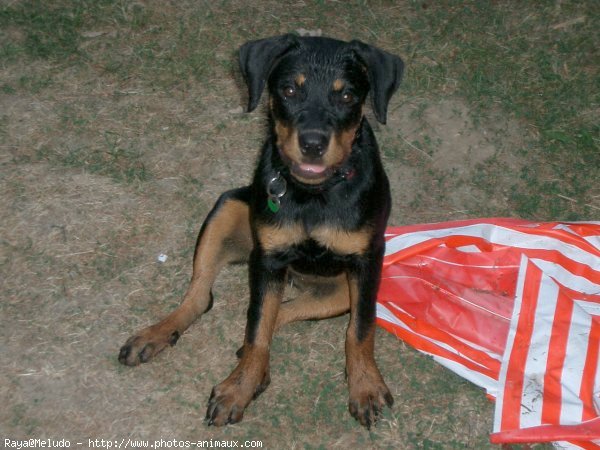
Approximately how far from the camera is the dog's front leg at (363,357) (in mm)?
3520

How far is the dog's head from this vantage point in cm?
307

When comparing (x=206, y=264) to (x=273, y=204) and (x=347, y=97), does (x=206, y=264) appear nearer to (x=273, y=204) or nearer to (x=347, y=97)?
(x=273, y=204)

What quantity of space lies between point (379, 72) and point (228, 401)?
1864 millimetres

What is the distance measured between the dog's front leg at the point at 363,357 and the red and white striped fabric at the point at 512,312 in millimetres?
420

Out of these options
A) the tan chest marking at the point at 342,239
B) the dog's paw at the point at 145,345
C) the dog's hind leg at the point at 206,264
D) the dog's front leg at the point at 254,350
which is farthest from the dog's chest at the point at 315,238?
the dog's paw at the point at 145,345

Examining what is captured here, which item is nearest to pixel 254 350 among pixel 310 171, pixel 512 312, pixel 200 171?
pixel 310 171

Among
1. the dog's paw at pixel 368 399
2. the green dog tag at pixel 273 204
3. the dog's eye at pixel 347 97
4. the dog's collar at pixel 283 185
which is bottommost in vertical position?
the dog's paw at pixel 368 399

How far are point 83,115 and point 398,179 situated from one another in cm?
243

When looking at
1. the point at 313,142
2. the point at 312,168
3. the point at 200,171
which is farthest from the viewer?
the point at 200,171

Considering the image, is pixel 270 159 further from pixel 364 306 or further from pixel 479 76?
pixel 479 76

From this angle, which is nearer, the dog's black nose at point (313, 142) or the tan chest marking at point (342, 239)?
the dog's black nose at point (313, 142)

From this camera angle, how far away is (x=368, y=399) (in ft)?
11.8

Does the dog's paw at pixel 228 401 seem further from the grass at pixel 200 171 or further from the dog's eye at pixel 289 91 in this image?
the dog's eye at pixel 289 91

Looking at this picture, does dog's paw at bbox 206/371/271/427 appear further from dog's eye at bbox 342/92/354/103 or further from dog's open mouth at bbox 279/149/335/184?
dog's eye at bbox 342/92/354/103
